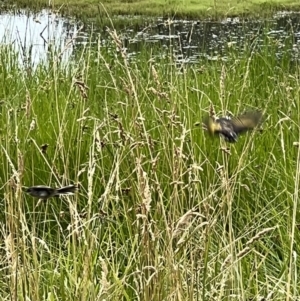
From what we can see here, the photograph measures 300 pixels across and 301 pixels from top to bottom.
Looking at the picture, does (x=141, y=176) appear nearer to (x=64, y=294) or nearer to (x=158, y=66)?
(x=64, y=294)

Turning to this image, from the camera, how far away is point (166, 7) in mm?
15320

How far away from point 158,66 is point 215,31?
281 inches

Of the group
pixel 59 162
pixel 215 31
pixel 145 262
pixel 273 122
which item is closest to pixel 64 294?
pixel 145 262

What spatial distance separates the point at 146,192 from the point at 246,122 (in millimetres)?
424

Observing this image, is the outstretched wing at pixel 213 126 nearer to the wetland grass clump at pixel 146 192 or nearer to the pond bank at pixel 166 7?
the wetland grass clump at pixel 146 192

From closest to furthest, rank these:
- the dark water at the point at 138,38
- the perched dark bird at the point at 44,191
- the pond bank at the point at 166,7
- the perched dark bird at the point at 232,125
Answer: the perched dark bird at the point at 44,191 < the perched dark bird at the point at 232,125 < the dark water at the point at 138,38 < the pond bank at the point at 166,7

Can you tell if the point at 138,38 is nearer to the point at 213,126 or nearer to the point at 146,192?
the point at 213,126

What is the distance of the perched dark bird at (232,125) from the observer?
Result: 1.37 m

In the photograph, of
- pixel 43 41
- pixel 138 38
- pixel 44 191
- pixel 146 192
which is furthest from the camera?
pixel 138 38

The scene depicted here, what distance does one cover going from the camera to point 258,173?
273 centimetres

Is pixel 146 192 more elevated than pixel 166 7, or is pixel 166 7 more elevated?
pixel 146 192

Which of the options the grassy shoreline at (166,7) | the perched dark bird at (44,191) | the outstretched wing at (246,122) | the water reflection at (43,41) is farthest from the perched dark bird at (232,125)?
the grassy shoreline at (166,7)

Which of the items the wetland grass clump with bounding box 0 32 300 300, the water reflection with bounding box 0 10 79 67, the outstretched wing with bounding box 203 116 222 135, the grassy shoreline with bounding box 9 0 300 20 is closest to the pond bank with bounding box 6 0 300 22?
the grassy shoreline with bounding box 9 0 300 20

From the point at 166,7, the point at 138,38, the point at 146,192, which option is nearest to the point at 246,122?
the point at 146,192
